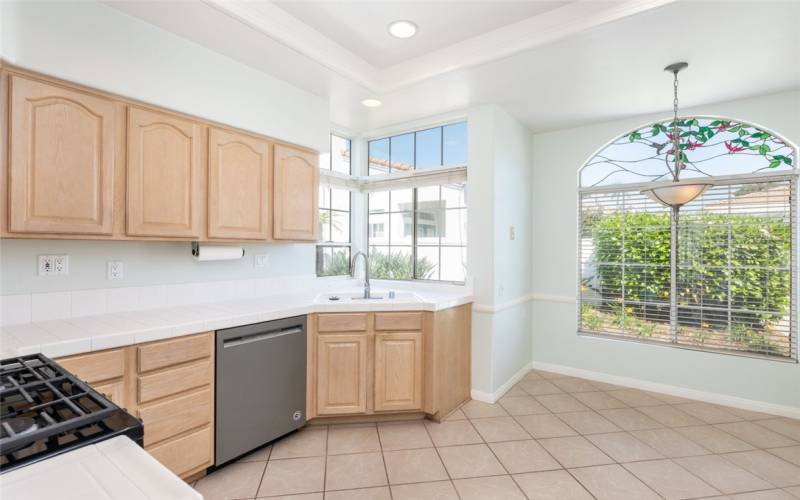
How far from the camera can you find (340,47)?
270 centimetres

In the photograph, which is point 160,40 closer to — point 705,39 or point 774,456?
point 705,39

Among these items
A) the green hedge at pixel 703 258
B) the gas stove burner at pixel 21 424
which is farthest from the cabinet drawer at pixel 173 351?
the green hedge at pixel 703 258

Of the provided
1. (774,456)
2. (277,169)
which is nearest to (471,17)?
Answer: (277,169)

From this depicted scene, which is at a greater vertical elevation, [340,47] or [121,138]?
[340,47]

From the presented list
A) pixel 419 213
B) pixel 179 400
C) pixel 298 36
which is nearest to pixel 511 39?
pixel 298 36

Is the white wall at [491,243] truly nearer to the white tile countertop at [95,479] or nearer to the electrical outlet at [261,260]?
the electrical outlet at [261,260]

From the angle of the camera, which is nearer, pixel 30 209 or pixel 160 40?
pixel 30 209

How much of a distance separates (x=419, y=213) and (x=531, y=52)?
1809 millimetres

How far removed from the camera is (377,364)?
9.35 ft

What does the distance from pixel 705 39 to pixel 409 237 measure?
8.64 feet

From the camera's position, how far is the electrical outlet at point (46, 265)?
2043 millimetres

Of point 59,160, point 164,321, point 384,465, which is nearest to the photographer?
point 59,160

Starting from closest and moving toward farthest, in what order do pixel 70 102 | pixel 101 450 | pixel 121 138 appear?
pixel 101 450, pixel 70 102, pixel 121 138

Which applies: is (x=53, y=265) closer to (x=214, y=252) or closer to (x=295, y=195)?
(x=214, y=252)
